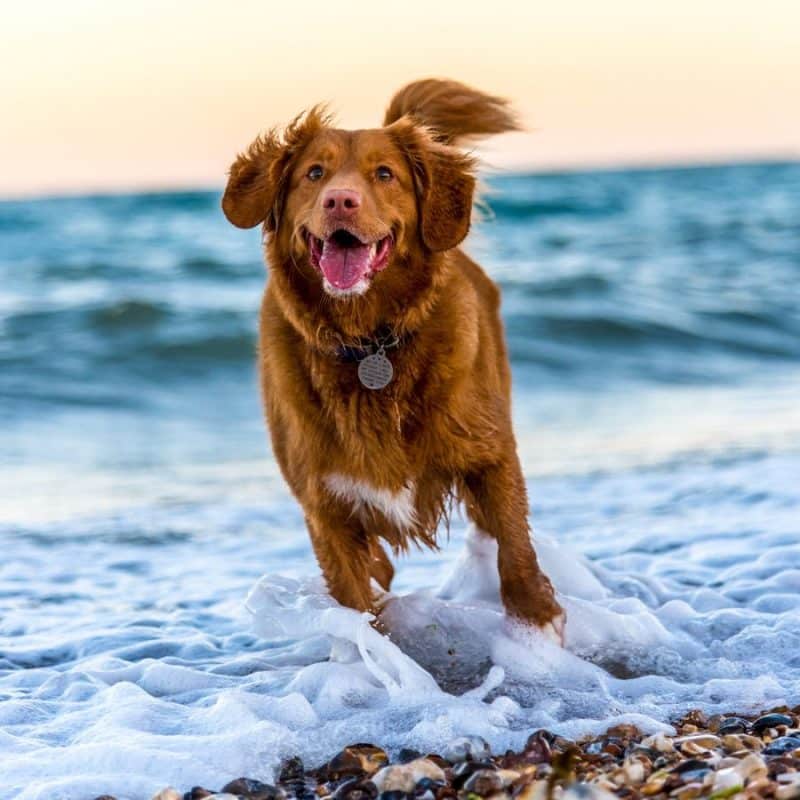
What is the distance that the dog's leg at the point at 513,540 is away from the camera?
181 inches

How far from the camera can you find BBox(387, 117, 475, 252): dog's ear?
4438mm

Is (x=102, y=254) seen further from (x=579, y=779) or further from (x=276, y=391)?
(x=579, y=779)

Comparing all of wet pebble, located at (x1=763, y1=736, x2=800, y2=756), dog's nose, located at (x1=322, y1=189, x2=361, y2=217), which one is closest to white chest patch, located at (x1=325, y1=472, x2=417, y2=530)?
dog's nose, located at (x1=322, y1=189, x2=361, y2=217)

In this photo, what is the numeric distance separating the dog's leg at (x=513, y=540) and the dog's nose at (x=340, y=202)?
1016 mm

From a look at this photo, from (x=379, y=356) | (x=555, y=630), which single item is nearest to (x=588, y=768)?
(x=555, y=630)

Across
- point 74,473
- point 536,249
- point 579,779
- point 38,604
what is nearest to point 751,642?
point 579,779

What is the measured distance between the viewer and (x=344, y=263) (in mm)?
4227

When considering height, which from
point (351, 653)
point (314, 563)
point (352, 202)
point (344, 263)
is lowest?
point (314, 563)

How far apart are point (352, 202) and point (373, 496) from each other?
98cm

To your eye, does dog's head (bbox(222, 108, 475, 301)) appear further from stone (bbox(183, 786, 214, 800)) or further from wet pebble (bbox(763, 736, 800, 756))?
wet pebble (bbox(763, 736, 800, 756))

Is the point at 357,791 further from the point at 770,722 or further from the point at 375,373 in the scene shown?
the point at 375,373

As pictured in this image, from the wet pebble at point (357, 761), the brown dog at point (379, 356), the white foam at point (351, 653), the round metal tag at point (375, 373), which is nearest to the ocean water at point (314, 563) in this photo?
the white foam at point (351, 653)

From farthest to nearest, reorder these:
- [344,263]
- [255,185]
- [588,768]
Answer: [255,185]
[344,263]
[588,768]

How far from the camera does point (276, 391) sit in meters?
4.68
